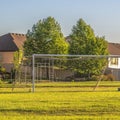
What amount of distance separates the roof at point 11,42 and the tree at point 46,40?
11.9m

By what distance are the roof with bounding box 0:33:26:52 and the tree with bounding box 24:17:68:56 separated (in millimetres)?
11937

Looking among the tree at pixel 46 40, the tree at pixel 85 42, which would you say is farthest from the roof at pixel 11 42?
the tree at pixel 85 42

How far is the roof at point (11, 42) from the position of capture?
78925 millimetres

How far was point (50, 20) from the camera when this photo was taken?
6431 centimetres

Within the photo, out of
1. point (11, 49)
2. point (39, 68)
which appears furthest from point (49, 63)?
point (11, 49)

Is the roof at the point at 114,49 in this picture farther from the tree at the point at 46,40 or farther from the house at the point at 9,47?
the tree at the point at 46,40

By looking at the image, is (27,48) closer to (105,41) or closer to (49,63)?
(105,41)

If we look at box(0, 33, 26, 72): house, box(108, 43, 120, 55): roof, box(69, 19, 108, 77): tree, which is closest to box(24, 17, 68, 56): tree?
box(69, 19, 108, 77): tree

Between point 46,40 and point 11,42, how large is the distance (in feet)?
56.2

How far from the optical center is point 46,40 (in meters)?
64.4

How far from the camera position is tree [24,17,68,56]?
2511 inches

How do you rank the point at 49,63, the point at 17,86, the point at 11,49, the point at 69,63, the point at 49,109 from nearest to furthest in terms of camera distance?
the point at 49,109 < the point at 17,86 < the point at 49,63 < the point at 69,63 < the point at 11,49

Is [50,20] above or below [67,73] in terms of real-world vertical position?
above

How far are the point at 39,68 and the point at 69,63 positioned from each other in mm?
6556
